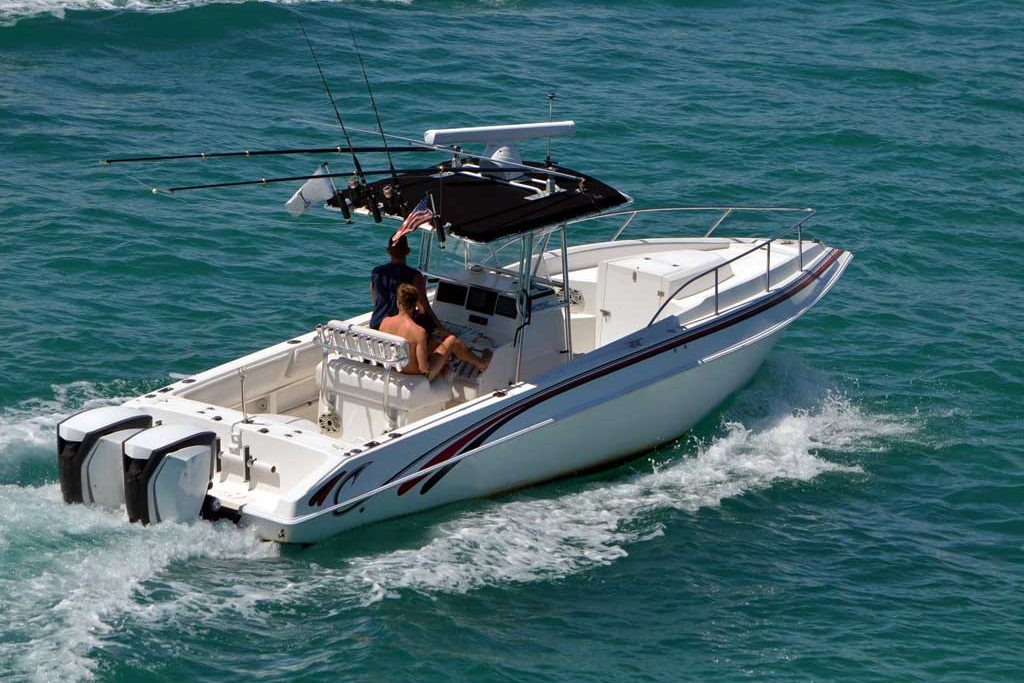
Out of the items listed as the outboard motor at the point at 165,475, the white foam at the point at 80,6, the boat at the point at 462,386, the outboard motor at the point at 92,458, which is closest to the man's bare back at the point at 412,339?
the boat at the point at 462,386

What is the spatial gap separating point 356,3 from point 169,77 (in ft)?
16.3

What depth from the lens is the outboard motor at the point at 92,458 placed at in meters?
10.5

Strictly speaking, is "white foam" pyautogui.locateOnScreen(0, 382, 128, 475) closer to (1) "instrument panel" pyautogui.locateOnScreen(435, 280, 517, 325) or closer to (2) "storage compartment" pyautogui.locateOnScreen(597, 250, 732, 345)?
(1) "instrument panel" pyautogui.locateOnScreen(435, 280, 517, 325)

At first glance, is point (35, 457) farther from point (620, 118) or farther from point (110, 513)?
point (620, 118)

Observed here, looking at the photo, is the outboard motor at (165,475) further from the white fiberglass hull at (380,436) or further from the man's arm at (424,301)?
the man's arm at (424,301)

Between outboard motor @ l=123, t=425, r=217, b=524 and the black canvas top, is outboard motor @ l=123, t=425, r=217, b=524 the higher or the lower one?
the lower one

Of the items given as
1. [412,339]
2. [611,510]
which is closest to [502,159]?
[412,339]

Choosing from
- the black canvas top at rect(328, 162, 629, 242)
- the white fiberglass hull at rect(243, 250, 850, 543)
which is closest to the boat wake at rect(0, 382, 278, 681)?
the white fiberglass hull at rect(243, 250, 850, 543)

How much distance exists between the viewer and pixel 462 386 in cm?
1181

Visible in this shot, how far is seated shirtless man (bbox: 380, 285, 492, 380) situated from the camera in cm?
1138

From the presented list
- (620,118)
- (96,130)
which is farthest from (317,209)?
(620,118)

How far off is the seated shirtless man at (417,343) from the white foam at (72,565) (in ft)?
6.18

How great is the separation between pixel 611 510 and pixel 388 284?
2548 mm

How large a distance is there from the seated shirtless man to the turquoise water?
1.13m
